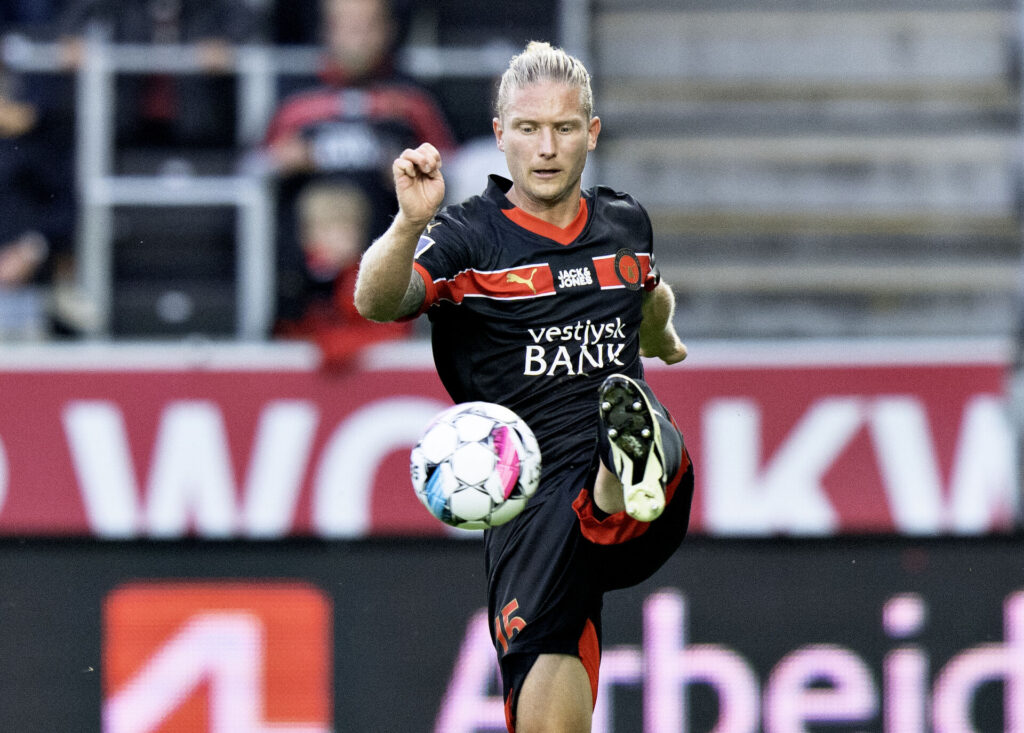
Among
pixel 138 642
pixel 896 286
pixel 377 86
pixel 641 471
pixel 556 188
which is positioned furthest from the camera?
pixel 896 286

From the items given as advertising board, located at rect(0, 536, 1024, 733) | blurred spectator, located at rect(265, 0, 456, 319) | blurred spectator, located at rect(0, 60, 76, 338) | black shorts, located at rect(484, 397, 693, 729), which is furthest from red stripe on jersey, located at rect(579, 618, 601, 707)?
blurred spectator, located at rect(0, 60, 76, 338)

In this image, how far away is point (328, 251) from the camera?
24.5ft

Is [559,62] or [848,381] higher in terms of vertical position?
[559,62]

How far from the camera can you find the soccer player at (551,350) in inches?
153

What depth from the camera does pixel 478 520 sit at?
3783 mm

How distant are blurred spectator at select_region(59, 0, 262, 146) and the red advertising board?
1729 mm

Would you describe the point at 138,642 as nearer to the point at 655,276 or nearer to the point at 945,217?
the point at 655,276

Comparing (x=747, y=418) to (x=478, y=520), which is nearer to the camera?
(x=478, y=520)

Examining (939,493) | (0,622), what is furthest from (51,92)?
(939,493)

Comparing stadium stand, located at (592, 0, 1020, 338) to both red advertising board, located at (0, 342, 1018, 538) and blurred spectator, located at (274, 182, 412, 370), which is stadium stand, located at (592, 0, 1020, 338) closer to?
red advertising board, located at (0, 342, 1018, 538)

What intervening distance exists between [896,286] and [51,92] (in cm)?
441

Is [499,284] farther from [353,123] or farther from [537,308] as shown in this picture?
[353,123]

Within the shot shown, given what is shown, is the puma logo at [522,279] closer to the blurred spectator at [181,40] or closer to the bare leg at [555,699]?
the bare leg at [555,699]

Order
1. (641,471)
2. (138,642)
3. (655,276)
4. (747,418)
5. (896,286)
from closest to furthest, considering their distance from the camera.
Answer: (641,471) → (655,276) → (138,642) → (747,418) → (896,286)
